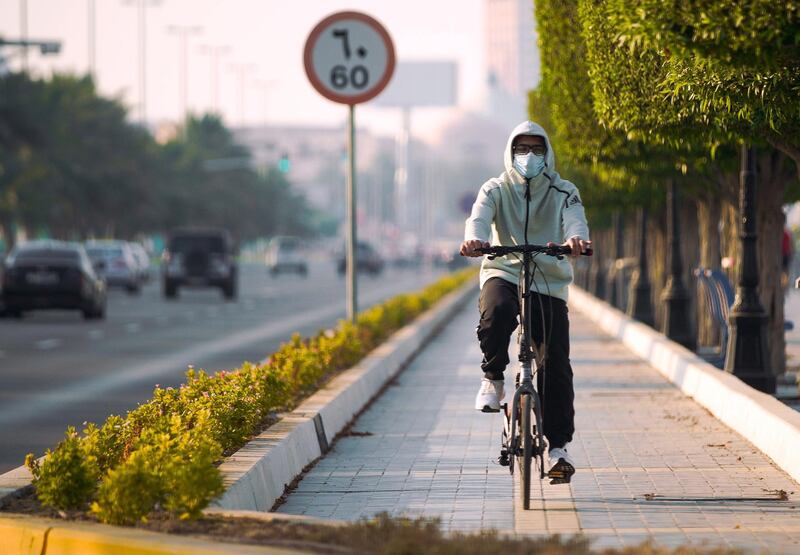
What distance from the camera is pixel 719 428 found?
42.3 feet

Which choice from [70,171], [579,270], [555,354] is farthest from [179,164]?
[555,354]

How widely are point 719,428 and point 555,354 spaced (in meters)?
4.18

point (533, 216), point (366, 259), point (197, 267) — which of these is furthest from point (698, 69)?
point (366, 259)

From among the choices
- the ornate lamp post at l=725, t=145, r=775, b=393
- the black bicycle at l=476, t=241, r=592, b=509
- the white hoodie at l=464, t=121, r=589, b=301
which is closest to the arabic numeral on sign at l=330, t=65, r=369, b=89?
the ornate lamp post at l=725, t=145, r=775, b=393

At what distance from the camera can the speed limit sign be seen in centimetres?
1620

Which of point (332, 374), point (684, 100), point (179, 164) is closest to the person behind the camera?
point (684, 100)

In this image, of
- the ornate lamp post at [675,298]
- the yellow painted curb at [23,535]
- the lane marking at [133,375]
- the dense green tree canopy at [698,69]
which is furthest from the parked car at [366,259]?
the yellow painted curb at [23,535]

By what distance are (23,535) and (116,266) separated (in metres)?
48.7

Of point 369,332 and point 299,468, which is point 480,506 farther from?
point 369,332

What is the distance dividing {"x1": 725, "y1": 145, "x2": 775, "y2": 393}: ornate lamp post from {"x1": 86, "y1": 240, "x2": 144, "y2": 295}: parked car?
40952mm

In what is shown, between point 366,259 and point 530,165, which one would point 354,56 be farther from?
point 366,259

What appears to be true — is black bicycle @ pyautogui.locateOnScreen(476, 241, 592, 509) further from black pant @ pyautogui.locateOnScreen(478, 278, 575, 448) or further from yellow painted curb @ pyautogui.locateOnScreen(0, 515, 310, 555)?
yellow painted curb @ pyautogui.locateOnScreen(0, 515, 310, 555)

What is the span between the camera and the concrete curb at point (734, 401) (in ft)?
34.2

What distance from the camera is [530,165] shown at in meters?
8.99
